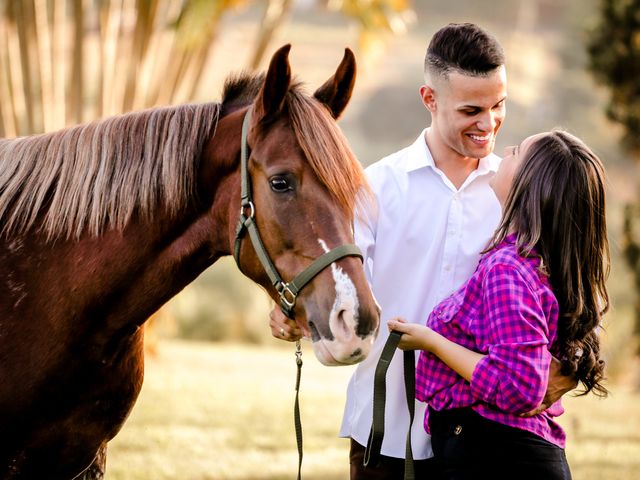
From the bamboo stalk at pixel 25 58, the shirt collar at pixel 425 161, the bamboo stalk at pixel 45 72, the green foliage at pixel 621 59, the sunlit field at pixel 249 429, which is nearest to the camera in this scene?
the shirt collar at pixel 425 161

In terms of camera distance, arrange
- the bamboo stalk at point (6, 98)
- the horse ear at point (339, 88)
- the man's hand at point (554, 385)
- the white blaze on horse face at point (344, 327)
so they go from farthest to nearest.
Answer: the bamboo stalk at point (6, 98) → the horse ear at point (339, 88) → the man's hand at point (554, 385) → the white blaze on horse face at point (344, 327)

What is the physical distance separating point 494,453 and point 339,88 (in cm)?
144

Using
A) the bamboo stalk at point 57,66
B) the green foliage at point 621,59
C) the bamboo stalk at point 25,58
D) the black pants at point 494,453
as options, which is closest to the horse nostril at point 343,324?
the black pants at point 494,453

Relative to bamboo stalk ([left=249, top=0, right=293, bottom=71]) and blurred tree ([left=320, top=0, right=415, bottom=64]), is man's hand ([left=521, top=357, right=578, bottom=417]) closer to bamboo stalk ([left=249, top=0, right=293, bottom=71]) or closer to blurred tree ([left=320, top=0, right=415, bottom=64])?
blurred tree ([left=320, top=0, right=415, bottom=64])

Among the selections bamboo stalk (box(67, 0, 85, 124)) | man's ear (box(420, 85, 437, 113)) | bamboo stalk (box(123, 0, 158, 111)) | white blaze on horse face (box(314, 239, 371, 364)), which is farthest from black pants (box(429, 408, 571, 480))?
bamboo stalk (box(67, 0, 85, 124))

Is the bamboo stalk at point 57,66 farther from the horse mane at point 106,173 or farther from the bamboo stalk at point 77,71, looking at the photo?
the horse mane at point 106,173

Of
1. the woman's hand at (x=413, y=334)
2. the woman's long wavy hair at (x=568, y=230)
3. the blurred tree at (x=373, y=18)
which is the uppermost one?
the blurred tree at (x=373, y=18)

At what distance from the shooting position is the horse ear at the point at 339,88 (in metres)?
2.82

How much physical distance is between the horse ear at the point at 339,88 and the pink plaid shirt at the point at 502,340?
81cm

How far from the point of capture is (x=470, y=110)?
2877mm

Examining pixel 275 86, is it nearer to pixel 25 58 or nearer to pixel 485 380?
pixel 485 380

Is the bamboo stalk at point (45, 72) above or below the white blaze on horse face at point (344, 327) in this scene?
above

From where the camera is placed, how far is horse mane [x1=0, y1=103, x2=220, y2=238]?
8.96 ft

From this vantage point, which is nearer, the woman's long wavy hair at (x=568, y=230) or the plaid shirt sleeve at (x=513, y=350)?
the plaid shirt sleeve at (x=513, y=350)
